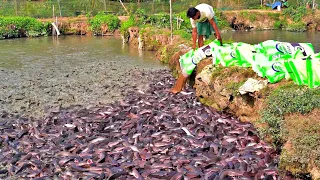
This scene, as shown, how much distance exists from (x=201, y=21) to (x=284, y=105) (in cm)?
577

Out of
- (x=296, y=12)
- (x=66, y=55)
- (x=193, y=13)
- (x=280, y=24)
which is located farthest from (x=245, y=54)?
(x=296, y=12)

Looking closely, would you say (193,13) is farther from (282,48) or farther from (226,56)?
(282,48)

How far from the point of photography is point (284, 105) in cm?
695

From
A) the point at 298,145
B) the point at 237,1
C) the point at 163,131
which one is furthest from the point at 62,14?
the point at 298,145

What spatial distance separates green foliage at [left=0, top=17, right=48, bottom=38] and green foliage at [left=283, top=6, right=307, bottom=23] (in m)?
27.3

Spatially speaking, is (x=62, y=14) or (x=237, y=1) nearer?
(x=62, y=14)

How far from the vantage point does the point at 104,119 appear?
961 cm

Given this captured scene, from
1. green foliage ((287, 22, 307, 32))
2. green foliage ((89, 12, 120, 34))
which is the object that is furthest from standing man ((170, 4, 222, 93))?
green foliage ((287, 22, 307, 32))

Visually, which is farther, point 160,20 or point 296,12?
point 296,12

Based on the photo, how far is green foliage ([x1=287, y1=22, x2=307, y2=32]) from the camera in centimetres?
3956

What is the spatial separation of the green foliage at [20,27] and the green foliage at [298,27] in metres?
26.1

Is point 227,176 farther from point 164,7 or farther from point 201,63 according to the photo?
point 164,7

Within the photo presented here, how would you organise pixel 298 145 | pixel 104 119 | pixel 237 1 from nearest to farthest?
pixel 298 145
pixel 104 119
pixel 237 1

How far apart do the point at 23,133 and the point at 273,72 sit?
6120 millimetres
